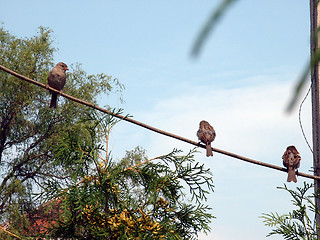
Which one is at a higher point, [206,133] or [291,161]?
[206,133]

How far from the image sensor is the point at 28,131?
79.5ft

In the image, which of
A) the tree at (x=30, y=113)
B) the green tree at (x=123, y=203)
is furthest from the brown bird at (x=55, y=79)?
the tree at (x=30, y=113)

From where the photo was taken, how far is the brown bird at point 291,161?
704cm

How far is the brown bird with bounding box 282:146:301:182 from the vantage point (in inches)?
277

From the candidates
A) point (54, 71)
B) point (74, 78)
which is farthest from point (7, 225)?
point (54, 71)

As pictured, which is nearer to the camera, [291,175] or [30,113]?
[291,175]

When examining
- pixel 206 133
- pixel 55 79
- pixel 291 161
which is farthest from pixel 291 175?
pixel 55 79

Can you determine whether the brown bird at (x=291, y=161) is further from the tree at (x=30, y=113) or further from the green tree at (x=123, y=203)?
the tree at (x=30, y=113)

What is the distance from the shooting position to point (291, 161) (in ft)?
23.8

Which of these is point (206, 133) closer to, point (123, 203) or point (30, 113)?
point (123, 203)

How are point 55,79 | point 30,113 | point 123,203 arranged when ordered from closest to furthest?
point 123,203 → point 55,79 → point 30,113

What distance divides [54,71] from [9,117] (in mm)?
13675

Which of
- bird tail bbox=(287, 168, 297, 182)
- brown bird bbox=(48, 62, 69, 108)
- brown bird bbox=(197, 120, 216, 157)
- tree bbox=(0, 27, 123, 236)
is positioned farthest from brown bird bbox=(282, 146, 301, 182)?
tree bbox=(0, 27, 123, 236)

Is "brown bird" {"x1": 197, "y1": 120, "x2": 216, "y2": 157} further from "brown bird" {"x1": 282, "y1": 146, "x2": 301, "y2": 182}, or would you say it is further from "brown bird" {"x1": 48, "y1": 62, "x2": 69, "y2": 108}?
"brown bird" {"x1": 48, "y1": 62, "x2": 69, "y2": 108}
